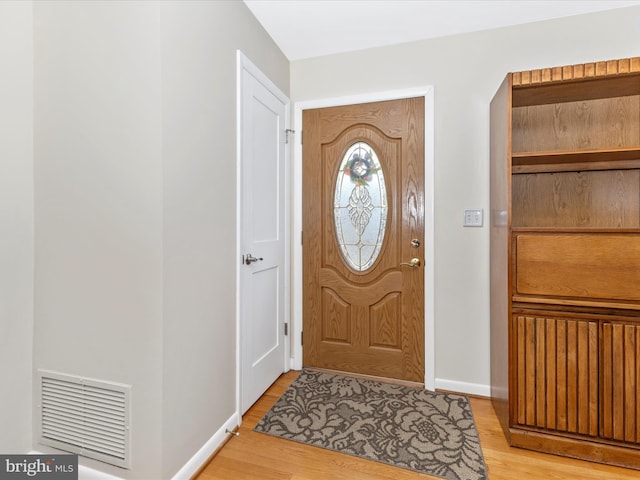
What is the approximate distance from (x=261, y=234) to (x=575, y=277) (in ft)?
5.82

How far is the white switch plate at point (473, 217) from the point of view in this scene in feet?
7.38

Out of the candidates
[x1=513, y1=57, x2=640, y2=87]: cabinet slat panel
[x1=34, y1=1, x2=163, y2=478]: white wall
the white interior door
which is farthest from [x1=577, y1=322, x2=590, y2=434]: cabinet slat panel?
[x1=34, y1=1, x2=163, y2=478]: white wall

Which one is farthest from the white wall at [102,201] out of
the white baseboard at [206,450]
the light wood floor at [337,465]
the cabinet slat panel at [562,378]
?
the cabinet slat panel at [562,378]

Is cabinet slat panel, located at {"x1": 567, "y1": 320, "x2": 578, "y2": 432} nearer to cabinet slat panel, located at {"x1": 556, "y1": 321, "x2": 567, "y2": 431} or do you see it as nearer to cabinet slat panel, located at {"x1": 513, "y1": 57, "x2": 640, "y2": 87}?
cabinet slat panel, located at {"x1": 556, "y1": 321, "x2": 567, "y2": 431}

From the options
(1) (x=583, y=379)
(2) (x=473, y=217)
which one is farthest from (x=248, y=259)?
(1) (x=583, y=379)

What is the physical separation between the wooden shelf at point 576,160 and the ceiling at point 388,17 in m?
0.93

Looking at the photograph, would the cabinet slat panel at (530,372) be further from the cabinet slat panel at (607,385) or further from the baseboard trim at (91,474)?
Answer: the baseboard trim at (91,474)

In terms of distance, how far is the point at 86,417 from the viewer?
4.86 feet

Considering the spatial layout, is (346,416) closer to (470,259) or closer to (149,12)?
(470,259)

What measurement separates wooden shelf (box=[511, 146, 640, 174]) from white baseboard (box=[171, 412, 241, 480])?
6.94ft

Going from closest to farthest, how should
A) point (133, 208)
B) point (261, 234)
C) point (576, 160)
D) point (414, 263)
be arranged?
point (133, 208) < point (576, 160) < point (261, 234) < point (414, 263)

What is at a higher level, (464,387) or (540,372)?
(540,372)

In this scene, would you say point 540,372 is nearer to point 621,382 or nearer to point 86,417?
point 621,382

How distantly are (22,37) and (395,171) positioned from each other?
214 cm
